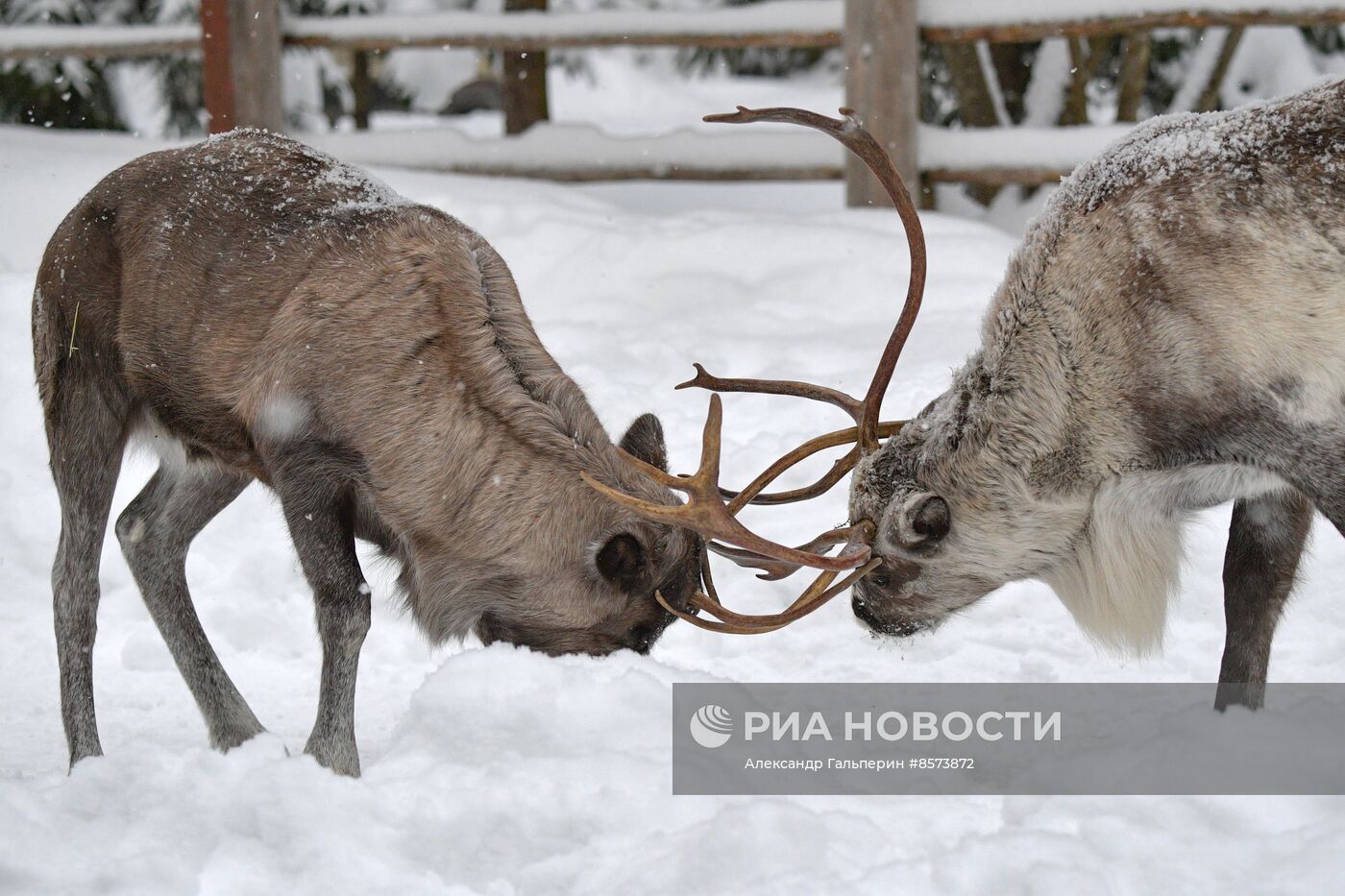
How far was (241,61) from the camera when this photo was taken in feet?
23.2

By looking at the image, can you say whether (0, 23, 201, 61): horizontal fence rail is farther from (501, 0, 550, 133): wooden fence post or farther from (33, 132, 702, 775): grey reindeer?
(33, 132, 702, 775): grey reindeer

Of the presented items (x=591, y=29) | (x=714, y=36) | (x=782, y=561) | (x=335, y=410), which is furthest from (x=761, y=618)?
(x=591, y=29)

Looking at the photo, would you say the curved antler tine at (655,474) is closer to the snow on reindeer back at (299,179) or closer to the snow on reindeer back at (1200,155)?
the snow on reindeer back at (1200,155)

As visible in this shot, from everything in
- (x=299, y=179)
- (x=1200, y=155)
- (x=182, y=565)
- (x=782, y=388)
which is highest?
(x=1200, y=155)

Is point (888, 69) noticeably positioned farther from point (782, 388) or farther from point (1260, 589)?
point (1260, 589)

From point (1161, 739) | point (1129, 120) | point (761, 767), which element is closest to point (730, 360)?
point (761, 767)

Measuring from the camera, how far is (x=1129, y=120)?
320 inches

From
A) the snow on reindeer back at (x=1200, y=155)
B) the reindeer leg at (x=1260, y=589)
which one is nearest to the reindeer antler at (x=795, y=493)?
the snow on reindeer back at (x=1200, y=155)

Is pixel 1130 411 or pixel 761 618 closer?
pixel 1130 411

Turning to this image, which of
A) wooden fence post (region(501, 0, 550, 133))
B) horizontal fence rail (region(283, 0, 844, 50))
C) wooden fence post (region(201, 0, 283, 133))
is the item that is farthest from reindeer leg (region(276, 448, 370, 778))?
wooden fence post (region(501, 0, 550, 133))

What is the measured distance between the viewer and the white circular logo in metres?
3.08

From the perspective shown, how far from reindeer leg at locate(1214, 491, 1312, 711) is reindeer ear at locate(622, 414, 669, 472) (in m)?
1.41

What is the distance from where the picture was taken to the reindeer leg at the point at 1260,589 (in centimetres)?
337

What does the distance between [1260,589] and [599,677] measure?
1583 mm
